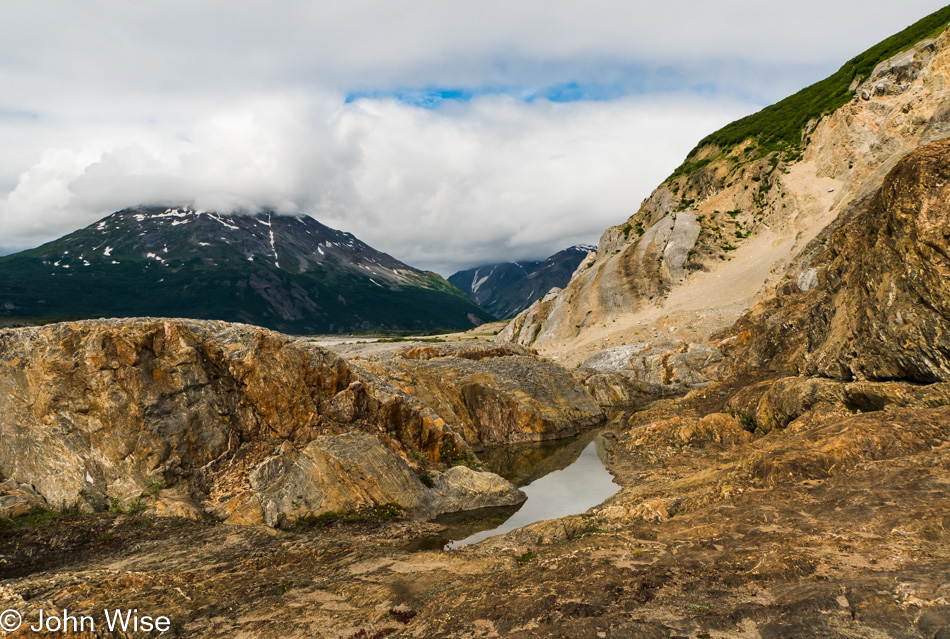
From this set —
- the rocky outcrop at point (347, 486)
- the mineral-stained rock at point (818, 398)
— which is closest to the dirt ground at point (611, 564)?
the rocky outcrop at point (347, 486)

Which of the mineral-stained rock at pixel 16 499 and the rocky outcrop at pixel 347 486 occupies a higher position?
the mineral-stained rock at pixel 16 499

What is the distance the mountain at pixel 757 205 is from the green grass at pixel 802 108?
1.09 feet

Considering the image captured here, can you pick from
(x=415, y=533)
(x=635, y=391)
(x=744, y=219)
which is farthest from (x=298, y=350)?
(x=744, y=219)

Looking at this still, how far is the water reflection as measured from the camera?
20141mm

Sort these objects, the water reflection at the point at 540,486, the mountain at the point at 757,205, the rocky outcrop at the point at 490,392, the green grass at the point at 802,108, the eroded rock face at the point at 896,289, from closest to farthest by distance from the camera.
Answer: the eroded rock face at the point at 896,289 < the water reflection at the point at 540,486 < the rocky outcrop at the point at 490,392 < the mountain at the point at 757,205 < the green grass at the point at 802,108

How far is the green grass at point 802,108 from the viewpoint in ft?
225

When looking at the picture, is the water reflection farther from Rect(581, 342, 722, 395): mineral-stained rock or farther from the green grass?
the green grass

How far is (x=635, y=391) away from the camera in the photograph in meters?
47.8

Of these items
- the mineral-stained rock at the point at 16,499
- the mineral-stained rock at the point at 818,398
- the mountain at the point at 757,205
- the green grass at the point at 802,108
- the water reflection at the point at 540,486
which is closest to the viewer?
the mineral-stained rock at the point at 16,499

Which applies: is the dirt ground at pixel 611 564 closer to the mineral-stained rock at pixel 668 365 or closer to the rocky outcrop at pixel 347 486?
the rocky outcrop at pixel 347 486

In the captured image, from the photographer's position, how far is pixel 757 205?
73.2m

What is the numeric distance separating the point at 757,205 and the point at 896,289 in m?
60.1

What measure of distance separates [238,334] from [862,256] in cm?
3388

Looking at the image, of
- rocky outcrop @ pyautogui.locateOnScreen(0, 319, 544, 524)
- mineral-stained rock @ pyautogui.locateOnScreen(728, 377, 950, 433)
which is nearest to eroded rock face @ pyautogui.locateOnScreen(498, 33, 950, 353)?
mineral-stained rock @ pyautogui.locateOnScreen(728, 377, 950, 433)
